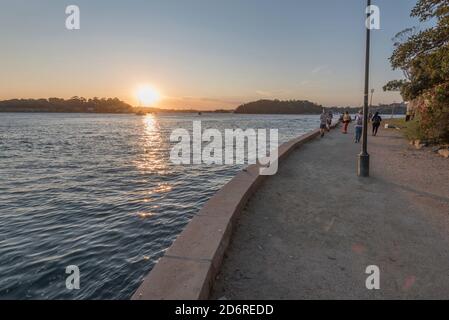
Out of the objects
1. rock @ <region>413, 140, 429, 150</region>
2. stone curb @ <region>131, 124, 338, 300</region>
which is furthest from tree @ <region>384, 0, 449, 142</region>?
stone curb @ <region>131, 124, 338, 300</region>

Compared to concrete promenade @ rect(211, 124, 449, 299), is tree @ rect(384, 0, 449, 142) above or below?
above

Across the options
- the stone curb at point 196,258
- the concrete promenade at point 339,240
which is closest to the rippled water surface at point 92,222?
the stone curb at point 196,258

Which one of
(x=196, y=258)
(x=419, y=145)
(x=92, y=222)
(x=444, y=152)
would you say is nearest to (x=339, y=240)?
(x=196, y=258)

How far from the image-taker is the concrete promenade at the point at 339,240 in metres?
3.46

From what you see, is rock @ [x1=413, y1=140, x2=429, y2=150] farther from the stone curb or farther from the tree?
the stone curb

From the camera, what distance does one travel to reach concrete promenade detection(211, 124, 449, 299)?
3.46 m

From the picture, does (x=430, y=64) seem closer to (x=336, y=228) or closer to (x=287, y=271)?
(x=336, y=228)

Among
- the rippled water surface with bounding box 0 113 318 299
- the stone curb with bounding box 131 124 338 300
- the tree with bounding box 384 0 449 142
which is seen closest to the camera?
the stone curb with bounding box 131 124 338 300

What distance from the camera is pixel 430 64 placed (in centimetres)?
973

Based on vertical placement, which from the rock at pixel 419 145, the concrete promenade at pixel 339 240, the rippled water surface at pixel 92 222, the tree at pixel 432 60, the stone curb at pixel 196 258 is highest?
the tree at pixel 432 60

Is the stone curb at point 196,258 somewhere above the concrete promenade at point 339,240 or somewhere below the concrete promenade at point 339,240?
above

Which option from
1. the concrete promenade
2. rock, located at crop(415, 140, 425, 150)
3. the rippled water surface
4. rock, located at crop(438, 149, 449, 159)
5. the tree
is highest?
the tree

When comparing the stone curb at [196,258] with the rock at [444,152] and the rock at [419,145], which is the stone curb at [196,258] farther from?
the rock at [419,145]
